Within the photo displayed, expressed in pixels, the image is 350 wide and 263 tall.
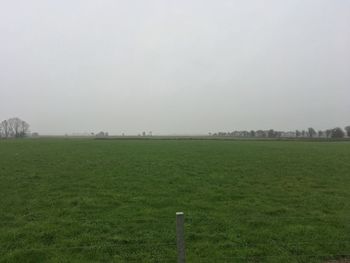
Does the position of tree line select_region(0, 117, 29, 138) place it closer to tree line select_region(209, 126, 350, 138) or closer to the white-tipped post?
tree line select_region(209, 126, 350, 138)

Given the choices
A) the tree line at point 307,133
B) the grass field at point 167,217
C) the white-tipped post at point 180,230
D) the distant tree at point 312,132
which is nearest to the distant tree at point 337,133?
the tree line at point 307,133

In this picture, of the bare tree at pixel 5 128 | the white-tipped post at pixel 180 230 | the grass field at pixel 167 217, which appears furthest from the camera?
the bare tree at pixel 5 128

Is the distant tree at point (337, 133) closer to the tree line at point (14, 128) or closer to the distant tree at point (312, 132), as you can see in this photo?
the distant tree at point (312, 132)

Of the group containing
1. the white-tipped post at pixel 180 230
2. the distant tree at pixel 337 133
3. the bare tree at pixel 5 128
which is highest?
the bare tree at pixel 5 128

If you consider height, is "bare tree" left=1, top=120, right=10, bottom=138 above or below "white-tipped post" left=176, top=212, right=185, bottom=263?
above

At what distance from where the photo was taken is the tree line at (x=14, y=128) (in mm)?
153625

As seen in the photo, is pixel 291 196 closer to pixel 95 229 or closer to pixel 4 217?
pixel 95 229

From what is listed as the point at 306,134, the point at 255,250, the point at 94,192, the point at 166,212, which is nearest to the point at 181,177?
the point at 94,192

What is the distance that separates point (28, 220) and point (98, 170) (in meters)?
11.2

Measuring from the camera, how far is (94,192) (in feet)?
49.2

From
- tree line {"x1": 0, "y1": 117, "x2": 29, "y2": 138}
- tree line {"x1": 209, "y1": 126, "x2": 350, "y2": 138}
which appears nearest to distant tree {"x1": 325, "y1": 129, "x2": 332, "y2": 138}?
tree line {"x1": 209, "y1": 126, "x2": 350, "y2": 138}

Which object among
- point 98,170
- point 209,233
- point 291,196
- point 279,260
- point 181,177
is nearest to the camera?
point 279,260

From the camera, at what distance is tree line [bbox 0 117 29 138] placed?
504 feet

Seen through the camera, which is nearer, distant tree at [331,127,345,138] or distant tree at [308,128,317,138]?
distant tree at [331,127,345,138]
